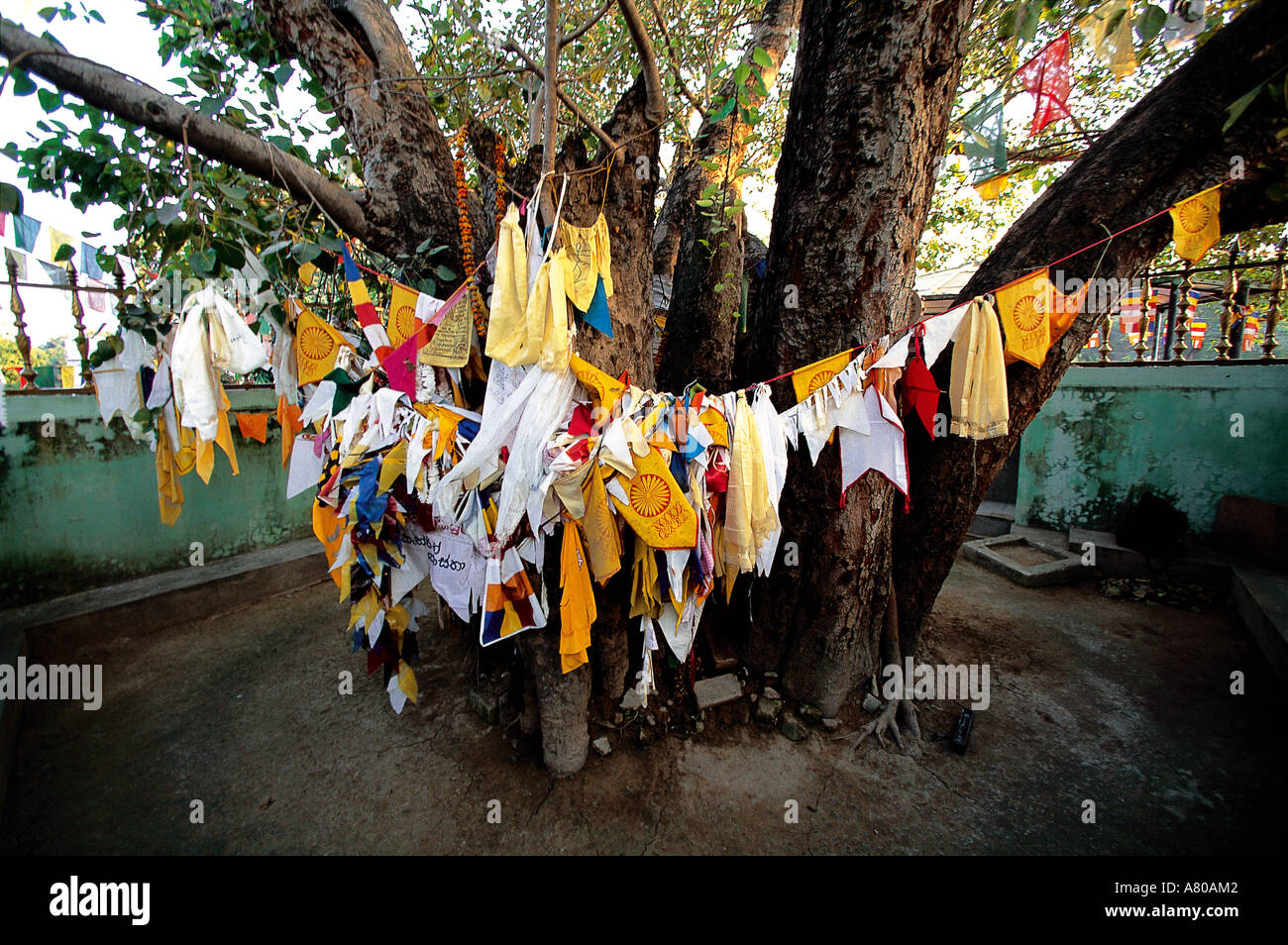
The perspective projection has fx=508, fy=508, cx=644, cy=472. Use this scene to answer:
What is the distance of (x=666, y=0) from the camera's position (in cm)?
507

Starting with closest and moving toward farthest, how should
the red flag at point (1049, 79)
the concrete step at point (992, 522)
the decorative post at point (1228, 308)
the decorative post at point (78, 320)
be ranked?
the decorative post at point (78, 320)
the red flag at point (1049, 79)
the decorative post at point (1228, 308)
the concrete step at point (992, 522)

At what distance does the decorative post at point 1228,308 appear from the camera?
532cm

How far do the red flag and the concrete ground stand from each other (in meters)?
4.75

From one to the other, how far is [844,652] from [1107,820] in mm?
1434

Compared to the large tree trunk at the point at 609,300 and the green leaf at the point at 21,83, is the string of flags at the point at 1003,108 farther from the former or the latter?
the green leaf at the point at 21,83

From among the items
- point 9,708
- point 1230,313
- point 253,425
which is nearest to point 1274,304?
point 1230,313

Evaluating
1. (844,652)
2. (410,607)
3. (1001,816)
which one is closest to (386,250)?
(410,607)

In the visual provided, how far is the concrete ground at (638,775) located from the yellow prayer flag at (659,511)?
1.50 m

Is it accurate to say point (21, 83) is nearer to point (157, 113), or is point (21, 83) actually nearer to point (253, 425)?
point (157, 113)

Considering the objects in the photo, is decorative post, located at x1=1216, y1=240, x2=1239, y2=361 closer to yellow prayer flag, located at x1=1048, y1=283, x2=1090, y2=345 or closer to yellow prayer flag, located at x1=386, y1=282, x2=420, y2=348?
yellow prayer flag, located at x1=1048, y1=283, x2=1090, y2=345

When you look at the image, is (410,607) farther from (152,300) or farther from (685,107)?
(685,107)

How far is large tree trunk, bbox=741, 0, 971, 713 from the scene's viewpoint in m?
2.74

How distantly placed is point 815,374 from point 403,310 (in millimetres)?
2305

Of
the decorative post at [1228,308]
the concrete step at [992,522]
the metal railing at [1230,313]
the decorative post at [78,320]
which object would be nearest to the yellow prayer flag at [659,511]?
the decorative post at [78,320]
